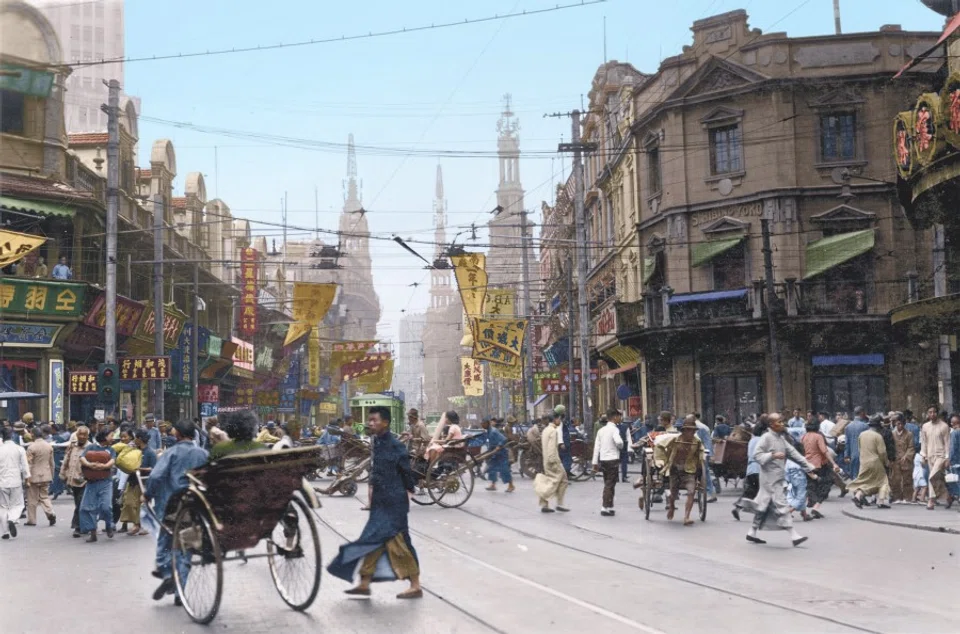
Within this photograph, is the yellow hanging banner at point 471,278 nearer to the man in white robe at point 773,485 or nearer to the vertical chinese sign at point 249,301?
the vertical chinese sign at point 249,301

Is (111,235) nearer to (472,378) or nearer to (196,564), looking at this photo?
(196,564)

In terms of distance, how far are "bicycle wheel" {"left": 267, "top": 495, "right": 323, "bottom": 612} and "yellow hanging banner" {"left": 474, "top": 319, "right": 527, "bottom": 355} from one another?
34.7 meters

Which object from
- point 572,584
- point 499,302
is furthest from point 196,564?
point 499,302

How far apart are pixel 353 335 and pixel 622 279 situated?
105074mm

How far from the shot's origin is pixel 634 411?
4559 cm

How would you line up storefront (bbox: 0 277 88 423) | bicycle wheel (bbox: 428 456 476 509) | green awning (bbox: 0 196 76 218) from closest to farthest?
bicycle wheel (bbox: 428 456 476 509)
green awning (bbox: 0 196 76 218)
storefront (bbox: 0 277 88 423)

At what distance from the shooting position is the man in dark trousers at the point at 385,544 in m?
10.2

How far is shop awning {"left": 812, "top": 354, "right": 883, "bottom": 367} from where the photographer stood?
36500 mm

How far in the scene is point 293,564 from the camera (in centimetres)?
991

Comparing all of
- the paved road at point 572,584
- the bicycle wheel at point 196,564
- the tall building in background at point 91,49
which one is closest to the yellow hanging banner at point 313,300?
the paved road at point 572,584

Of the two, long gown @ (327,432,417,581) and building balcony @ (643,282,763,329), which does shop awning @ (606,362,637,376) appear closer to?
building balcony @ (643,282,763,329)

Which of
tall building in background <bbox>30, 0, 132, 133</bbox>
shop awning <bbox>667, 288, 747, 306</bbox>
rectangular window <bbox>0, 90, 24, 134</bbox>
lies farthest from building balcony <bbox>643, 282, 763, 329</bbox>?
tall building in background <bbox>30, 0, 132, 133</bbox>

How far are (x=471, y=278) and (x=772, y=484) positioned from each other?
23948mm

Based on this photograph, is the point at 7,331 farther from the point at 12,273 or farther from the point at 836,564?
the point at 836,564
